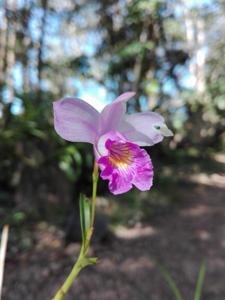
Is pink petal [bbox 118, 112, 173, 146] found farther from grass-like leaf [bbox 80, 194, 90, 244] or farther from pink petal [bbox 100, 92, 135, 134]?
grass-like leaf [bbox 80, 194, 90, 244]

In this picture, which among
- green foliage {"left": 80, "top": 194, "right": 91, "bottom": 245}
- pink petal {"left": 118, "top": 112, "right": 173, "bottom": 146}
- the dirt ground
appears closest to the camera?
green foliage {"left": 80, "top": 194, "right": 91, "bottom": 245}

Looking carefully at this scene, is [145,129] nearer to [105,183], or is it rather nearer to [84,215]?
[84,215]

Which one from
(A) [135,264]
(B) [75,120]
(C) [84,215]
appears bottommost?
(A) [135,264]

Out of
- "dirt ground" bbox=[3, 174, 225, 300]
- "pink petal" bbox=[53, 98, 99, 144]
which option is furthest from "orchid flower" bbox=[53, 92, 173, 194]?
"dirt ground" bbox=[3, 174, 225, 300]

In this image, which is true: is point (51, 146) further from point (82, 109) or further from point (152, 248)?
point (82, 109)

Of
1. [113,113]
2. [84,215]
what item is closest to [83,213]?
[84,215]

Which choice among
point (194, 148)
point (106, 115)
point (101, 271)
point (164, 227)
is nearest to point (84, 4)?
point (194, 148)
